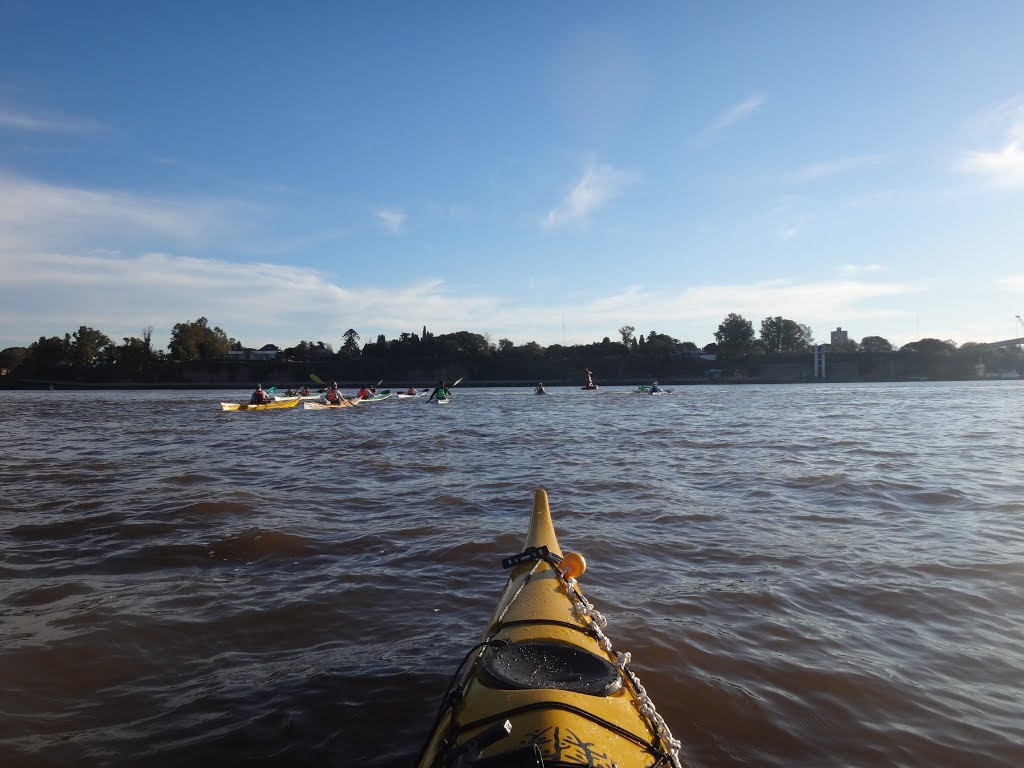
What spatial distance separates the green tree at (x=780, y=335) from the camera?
150500 millimetres

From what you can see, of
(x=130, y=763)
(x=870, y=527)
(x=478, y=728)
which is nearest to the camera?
(x=478, y=728)

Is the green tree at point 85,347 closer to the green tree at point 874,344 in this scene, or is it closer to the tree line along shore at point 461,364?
the tree line along shore at point 461,364

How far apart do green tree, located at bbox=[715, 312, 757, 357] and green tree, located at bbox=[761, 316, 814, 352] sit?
22.0ft

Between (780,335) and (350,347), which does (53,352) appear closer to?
(350,347)

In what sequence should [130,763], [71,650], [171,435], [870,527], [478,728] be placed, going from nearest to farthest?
[478,728] < [130,763] < [71,650] < [870,527] < [171,435]

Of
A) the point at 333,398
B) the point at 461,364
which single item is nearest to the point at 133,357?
the point at 461,364

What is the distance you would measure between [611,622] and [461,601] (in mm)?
1310

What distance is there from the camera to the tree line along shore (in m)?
118

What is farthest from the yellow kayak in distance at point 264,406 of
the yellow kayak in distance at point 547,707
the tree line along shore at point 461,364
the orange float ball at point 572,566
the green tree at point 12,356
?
the green tree at point 12,356

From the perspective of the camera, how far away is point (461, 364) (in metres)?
126

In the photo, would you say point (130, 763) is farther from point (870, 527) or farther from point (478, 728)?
point (870, 527)

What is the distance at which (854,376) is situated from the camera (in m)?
125

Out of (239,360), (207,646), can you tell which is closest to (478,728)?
(207,646)

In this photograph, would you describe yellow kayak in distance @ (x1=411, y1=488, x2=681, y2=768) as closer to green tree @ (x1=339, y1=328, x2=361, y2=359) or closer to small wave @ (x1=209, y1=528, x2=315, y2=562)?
small wave @ (x1=209, y1=528, x2=315, y2=562)
